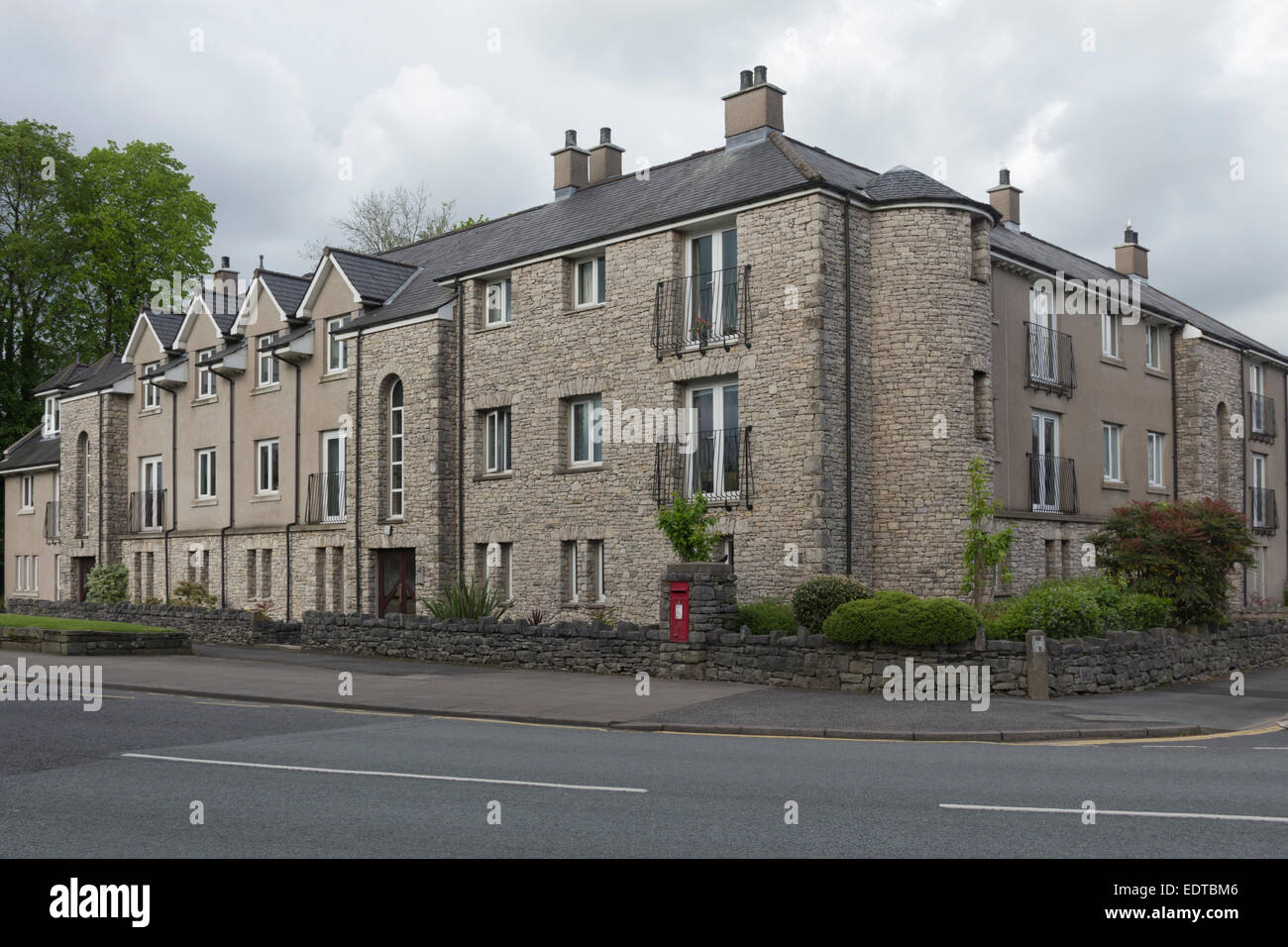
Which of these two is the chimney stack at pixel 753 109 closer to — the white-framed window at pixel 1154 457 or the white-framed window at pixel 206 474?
the white-framed window at pixel 1154 457

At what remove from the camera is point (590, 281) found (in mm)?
25891

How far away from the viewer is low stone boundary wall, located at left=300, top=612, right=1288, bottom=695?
1688cm

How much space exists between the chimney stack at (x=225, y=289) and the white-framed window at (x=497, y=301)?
14073 millimetres

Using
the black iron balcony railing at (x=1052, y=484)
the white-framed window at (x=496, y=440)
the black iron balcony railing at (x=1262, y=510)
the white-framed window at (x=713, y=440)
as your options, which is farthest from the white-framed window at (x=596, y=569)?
the black iron balcony railing at (x=1262, y=510)

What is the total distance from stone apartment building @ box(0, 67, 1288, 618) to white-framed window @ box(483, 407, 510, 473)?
0.08 meters

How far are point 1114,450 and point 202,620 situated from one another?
24039 mm

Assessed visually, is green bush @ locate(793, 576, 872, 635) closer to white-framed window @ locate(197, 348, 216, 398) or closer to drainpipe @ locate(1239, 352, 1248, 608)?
drainpipe @ locate(1239, 352, 1248, 608)

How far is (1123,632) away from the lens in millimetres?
18203

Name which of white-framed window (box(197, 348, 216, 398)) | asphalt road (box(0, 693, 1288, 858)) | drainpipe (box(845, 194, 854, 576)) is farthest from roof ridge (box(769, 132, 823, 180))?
white-framed window (box(197, 348, 216, 398))

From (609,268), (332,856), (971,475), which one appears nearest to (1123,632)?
(971,475)

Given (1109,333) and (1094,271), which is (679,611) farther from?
(1094,271)

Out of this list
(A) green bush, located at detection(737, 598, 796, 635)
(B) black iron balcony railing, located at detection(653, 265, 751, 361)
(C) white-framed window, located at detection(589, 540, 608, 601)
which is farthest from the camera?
(C) white-framed window, located at detection(589, 540, 608, 601)

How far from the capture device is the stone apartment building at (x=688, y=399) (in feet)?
71.7

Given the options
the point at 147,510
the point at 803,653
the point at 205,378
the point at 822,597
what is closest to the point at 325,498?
the point at 205,378
